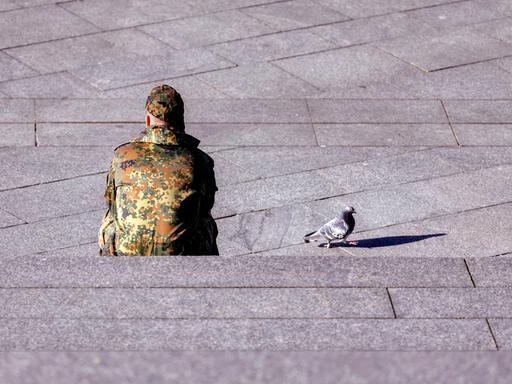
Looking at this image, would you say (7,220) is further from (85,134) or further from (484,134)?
(484,134)

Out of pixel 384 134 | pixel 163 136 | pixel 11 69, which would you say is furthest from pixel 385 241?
pixel 11 69

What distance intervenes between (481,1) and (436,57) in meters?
2.15

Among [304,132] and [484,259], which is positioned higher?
[484,259]

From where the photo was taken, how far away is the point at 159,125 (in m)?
6.65

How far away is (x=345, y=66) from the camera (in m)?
12.0

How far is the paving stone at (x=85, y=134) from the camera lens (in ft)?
33.4

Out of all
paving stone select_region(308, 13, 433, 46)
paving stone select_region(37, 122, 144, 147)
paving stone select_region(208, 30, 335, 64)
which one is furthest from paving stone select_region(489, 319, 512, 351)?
paving stone select_region(308, 13, 433, 46)

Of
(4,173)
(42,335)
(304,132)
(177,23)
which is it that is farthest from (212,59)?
(42,335)

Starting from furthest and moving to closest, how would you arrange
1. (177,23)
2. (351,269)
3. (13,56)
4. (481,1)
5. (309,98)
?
(481,1) → (177,23) → (13,56) → (309,98) → (351,269)

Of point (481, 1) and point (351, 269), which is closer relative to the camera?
point (351, 269)

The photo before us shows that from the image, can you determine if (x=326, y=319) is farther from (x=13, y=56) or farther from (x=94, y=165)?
(x=13, y=56)

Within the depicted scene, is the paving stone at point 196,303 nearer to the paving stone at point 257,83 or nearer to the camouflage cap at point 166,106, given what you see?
the camouflage cap at point 166,106

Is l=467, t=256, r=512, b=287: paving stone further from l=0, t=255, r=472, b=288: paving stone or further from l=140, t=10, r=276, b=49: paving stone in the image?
l=140, t=10, r=276, b=49: paving stone

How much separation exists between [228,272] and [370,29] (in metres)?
7.55
